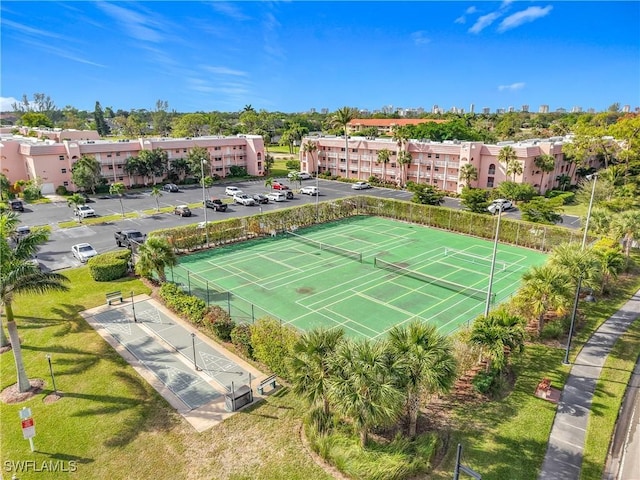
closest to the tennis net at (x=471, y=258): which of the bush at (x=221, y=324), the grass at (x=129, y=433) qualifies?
the bush at (x=221, y=324)

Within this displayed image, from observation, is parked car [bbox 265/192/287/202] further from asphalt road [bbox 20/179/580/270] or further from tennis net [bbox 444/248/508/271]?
tennis net [bbox 444/248/508/271]

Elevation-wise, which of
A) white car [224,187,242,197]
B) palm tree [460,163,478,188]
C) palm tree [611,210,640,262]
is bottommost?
white car [224,187,242,197]

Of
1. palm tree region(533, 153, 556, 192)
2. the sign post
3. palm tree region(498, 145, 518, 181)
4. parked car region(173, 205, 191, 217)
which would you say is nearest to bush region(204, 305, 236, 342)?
the sign post

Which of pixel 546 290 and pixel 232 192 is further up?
pixel 546 290

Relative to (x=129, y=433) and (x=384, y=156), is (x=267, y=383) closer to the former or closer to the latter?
(x=129, y=433)

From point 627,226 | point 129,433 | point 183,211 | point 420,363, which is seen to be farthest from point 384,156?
point 129,433

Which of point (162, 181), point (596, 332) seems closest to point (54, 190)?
point (162, 181)
